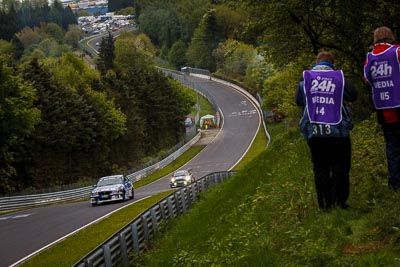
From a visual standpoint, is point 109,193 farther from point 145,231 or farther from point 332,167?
point 332,167

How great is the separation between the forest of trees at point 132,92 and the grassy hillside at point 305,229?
6359mm

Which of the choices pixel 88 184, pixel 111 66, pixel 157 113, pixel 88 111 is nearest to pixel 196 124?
pixel 157 113

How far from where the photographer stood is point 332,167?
8203mm

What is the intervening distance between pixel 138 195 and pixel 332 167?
108ft

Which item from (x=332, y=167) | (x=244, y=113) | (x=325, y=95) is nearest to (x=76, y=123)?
(x=244, y=113)

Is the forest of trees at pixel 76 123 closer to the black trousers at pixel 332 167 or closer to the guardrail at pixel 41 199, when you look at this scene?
the guardrail at pixel 41 199

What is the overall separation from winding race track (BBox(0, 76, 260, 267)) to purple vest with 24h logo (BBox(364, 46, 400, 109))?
1149 centimetres

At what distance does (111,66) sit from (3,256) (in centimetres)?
11357

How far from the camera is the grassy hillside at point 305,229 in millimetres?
6508

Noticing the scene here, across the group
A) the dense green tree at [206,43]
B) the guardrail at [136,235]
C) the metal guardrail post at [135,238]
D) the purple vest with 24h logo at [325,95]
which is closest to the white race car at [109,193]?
the guardrail at [136,235]

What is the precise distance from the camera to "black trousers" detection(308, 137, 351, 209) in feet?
26.6

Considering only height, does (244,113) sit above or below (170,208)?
above

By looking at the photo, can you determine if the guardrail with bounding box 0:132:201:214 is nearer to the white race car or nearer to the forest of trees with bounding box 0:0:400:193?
the forest of trees with bounding box 0:0:400:193

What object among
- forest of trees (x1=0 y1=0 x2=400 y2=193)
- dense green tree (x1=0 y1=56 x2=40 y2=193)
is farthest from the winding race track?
dense green tree (x1=0 y1=56 x2=40 y2=193)
